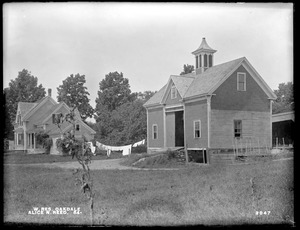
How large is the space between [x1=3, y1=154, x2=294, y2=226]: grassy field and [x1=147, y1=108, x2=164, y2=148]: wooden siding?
622 millimetres

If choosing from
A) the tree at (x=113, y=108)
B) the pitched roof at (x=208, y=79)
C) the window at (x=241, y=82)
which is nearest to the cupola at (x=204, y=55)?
the pitched roof at (x=208, y=79)

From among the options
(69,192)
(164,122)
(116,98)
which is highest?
(116,98)

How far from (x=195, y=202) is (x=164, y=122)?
2.06 meters

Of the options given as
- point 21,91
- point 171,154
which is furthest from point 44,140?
point 171,154

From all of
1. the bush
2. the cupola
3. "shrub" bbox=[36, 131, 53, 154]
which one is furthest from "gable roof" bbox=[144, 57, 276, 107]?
"shrub" bbox=[36, 131, 53, 154]

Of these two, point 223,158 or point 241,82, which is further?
point 241,82

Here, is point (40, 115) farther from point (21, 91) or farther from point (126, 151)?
point (126, 151)

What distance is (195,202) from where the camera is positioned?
595cm

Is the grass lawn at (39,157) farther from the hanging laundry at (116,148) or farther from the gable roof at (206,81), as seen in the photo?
the gable roof at (206,81)

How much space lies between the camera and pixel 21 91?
20.0ft

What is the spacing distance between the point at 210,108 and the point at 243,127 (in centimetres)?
98

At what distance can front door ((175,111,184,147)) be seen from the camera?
7223mm
